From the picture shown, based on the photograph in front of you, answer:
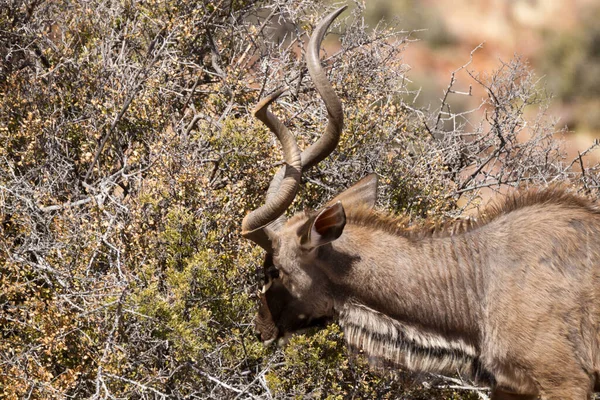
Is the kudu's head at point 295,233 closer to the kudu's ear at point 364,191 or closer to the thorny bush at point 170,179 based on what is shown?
the kudu's ear at point 364,191

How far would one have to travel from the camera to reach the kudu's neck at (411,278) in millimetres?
4328

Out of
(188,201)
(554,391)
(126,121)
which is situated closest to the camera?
(554,391)

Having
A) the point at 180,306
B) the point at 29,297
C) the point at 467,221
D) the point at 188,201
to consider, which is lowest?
the point at 29,297

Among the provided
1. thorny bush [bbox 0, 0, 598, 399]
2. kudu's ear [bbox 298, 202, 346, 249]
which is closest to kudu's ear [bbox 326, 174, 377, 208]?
kudu's ear [bbox 298, 202, 346, 249]

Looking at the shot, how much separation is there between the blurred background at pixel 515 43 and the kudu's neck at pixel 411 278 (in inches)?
495

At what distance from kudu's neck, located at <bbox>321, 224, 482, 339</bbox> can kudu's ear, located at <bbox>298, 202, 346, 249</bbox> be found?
15 cm

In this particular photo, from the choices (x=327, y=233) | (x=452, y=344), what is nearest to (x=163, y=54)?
(x=327, y=233)

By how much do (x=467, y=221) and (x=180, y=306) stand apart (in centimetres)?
177

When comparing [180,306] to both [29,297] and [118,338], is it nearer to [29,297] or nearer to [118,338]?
[118,338]

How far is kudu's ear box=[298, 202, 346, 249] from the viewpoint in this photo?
406 centimetres

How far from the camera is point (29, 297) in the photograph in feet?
16.3

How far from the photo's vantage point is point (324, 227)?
13.6ft

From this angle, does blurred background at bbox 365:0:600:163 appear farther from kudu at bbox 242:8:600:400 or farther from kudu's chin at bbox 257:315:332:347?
kudu's chin at bbox 257:315:332:347

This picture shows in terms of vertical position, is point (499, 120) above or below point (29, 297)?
above
